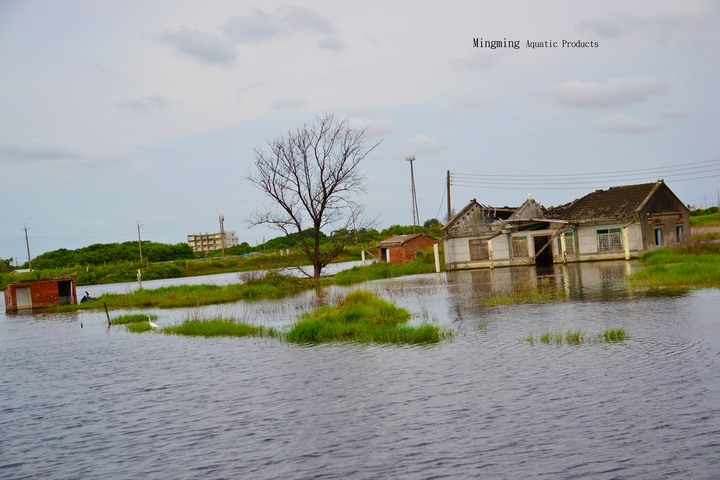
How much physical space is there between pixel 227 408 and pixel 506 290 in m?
21.7

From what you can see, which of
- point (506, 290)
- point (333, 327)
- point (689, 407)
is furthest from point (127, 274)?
point (689, 407)

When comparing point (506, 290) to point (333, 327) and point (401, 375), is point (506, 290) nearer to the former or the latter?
point (333, 327)

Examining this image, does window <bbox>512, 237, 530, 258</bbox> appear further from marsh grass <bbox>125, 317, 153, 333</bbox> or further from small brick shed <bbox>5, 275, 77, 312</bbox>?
small brick shed <bbox>5, 275, 77, 312</bbox>

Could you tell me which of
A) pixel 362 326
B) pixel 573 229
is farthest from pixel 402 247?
pixel 362 326

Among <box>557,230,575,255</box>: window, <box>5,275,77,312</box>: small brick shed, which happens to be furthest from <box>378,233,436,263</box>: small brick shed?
<box>5,275,77,312</box>: small brick shed

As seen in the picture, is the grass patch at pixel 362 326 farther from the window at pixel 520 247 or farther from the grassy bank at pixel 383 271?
the window at pixel 520 247

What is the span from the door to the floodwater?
95.5ft

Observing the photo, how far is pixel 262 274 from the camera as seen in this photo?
49.5 meters

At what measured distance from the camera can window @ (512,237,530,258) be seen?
53750 mm

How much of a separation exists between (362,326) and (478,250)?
33.0 metres

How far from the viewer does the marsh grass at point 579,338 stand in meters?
17.7

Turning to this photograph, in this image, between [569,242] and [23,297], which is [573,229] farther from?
[23,297]

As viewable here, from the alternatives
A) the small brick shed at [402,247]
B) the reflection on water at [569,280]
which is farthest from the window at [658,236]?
the small brick shed at [402,247]

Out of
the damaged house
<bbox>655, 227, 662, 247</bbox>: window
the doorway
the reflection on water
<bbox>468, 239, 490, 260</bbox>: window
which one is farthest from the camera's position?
<bbox>468, 239, 490, 260</bbox>: window
